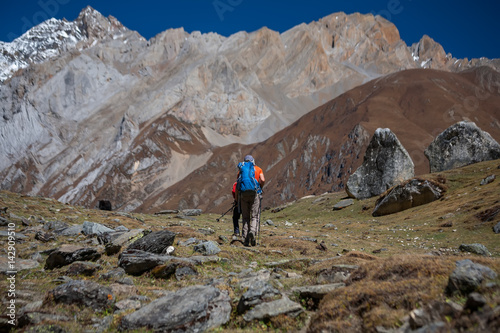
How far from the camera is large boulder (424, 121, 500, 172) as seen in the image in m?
35.7

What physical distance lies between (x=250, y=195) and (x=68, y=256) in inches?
249

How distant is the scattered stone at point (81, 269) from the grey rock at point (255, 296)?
431cm

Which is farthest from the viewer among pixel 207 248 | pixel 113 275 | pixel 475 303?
pixel 207 248

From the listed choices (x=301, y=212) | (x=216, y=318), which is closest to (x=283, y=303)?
(x=216, y=318)

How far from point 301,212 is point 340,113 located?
7278 cm

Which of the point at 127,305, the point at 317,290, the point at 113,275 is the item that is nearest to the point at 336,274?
the point at 317,290

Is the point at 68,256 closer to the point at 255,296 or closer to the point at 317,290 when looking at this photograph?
the point at 255,296

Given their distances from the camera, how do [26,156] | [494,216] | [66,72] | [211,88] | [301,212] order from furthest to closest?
1. [66,72]
2. [211,88]
3. [26,156]
4. [301,212]
5. [494,216]

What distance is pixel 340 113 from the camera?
110m

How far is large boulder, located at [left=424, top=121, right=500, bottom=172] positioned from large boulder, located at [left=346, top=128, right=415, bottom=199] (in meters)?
3.30

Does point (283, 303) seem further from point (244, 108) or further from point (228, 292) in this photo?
point (244, 108)

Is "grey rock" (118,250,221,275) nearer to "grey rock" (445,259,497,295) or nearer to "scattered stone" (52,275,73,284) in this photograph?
"scattered stone" (52,275,73,284)

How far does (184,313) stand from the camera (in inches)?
222

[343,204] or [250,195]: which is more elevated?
[250,195]
